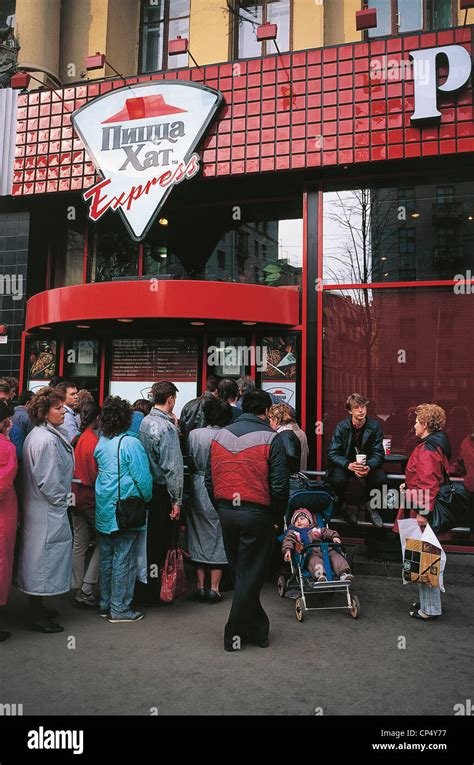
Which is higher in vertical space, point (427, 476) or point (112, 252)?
point (112, 252)

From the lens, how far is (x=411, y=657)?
15.3 ft

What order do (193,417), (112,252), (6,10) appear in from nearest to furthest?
(193,417) < (112,252) < (6,10)

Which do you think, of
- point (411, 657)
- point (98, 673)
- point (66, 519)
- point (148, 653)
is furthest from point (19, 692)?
point (411, 657)

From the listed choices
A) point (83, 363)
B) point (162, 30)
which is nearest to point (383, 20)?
point (162, 30)

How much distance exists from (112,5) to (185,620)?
421 inches

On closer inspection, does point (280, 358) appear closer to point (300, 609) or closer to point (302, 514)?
point (302, 514)

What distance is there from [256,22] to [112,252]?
4.74m

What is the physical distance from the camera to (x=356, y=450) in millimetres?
6723

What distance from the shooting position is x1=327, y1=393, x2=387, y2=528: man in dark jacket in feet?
21.7

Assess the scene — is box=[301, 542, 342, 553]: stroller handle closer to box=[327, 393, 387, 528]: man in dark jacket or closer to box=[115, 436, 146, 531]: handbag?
box=[327, 393, 387, 528]: man in dark jacket

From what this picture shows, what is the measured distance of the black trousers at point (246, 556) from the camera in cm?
465

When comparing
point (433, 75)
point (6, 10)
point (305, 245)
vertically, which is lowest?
point (305, 245)

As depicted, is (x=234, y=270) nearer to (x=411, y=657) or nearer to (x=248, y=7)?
(x=248, y=7)

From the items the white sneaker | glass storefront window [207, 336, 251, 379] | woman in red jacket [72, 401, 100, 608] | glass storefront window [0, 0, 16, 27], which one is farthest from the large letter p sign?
glass storefront window [0, 0, 16, 27]
